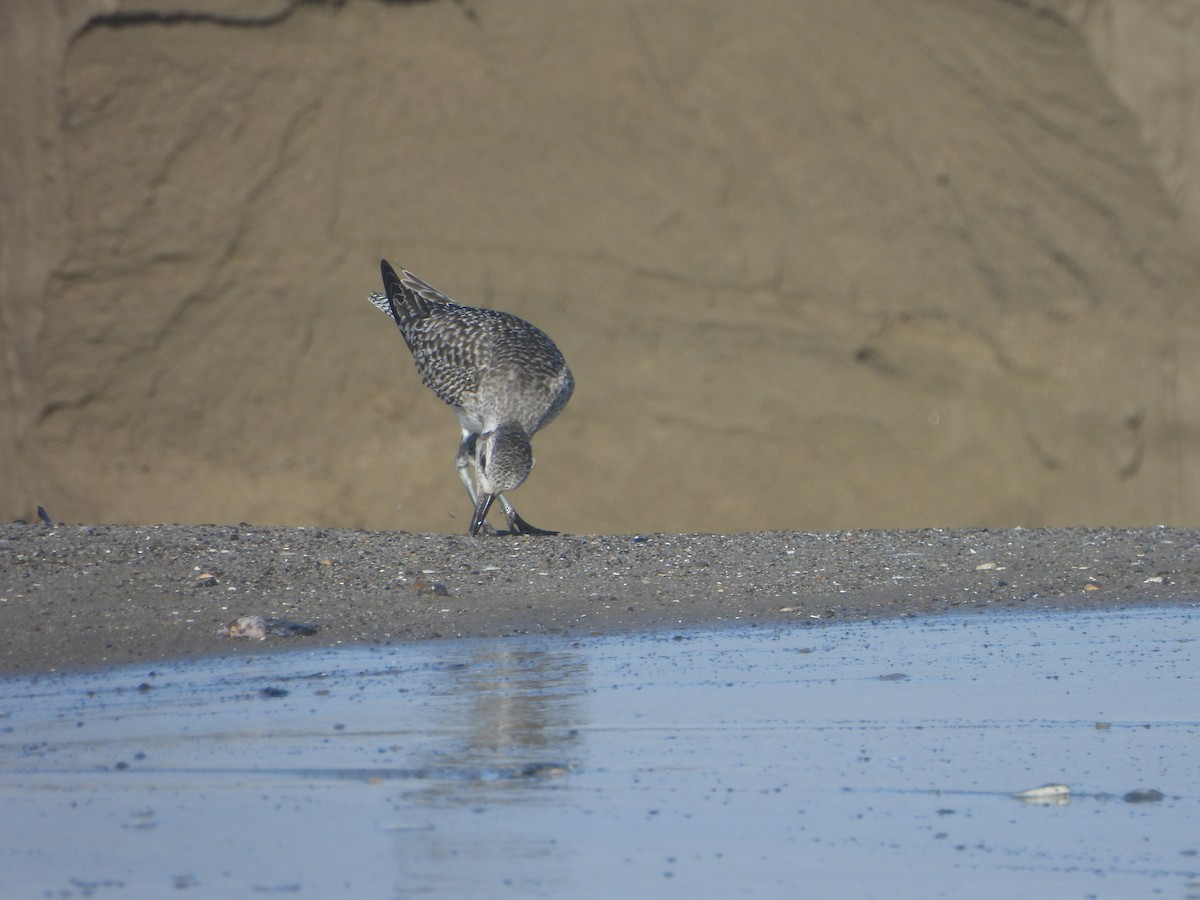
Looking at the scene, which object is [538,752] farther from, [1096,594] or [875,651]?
[1096,594]

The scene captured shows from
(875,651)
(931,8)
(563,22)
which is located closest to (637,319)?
(563,22)

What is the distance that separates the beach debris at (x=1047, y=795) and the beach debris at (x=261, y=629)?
289 cm

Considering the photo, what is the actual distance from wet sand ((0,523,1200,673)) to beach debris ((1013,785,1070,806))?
2.46 meters

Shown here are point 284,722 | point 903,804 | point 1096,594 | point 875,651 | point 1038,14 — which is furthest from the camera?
point 1038,14

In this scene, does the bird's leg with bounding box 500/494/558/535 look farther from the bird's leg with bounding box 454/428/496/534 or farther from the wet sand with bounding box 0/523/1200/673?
the wet sand with bounding box 0/523/1200/673

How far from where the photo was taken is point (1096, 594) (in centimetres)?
718

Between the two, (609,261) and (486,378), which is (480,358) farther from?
(609,261)

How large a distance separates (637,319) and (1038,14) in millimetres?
3588

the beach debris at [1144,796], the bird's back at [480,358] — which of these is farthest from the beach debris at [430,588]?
the beach debris at [1144,796]

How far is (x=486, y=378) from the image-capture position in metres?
9.35

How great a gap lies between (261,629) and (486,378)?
3625 mm

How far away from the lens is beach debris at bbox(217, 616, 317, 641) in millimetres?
5902

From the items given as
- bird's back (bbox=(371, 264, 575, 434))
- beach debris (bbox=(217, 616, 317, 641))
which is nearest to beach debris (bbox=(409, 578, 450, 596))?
beach debris (bbox=(217, 616, 317, 641))

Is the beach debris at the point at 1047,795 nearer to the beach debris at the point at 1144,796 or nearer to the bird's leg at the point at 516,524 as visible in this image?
the beach debris at the point at 1144,796
